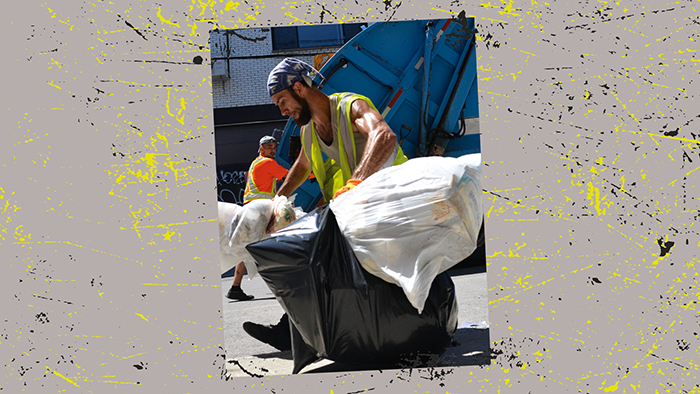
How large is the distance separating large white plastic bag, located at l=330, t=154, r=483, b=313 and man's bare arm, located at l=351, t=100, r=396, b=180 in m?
0.18

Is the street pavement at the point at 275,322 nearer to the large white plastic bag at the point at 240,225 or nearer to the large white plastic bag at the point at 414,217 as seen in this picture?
the large white plastic bag at the point at 240,225

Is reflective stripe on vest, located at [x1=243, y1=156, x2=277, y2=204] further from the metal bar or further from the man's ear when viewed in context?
the metal bar

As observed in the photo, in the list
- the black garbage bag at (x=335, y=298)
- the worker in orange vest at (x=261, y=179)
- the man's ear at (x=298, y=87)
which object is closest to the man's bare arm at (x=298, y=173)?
the worker in orange vest at (x=261, y=179)

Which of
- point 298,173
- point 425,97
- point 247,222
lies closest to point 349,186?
point 247,222

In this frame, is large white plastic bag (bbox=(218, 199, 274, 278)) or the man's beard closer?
large white plastic bag (bbox=(218, 199, 274, 278))

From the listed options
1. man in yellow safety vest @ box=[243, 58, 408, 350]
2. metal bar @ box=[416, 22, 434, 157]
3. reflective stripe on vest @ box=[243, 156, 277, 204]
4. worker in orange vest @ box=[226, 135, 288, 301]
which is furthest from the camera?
metal bar @ box=[416, 22, 434, 157]

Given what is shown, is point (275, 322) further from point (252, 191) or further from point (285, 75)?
point (285, 75)

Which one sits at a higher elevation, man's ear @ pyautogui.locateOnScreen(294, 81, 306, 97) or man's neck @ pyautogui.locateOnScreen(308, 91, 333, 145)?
man's ear @ pyautogui.locateOnScreen(294, 81, 306, 97)

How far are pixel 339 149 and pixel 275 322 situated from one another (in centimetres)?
86

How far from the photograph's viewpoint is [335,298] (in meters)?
1.75

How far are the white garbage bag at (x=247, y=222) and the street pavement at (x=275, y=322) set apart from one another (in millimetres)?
147

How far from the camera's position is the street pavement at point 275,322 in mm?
1898

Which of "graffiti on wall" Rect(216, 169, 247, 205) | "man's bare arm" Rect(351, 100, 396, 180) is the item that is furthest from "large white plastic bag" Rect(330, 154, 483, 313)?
"graffiti on wall" Rect(216, 169, 247, 205)

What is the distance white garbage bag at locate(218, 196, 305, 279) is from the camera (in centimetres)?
208
